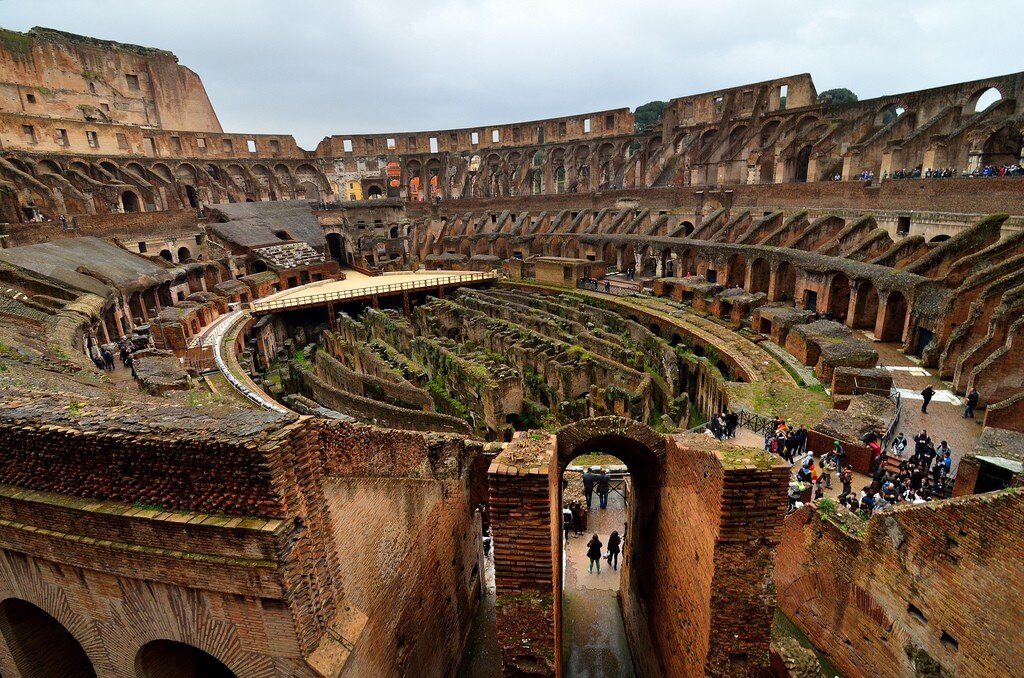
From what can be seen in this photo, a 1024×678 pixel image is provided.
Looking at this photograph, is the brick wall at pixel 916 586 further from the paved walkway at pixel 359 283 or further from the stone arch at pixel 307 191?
the stone arch at pixel 307 191

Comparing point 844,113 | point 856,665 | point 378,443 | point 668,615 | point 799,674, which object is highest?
point 844,113

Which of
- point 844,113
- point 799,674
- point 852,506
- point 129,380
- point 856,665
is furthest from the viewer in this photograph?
point 844,113

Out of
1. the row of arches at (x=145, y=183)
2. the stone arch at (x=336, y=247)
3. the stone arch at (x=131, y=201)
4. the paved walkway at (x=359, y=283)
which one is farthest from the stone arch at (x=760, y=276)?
the stone arch at (x=131, y=201)

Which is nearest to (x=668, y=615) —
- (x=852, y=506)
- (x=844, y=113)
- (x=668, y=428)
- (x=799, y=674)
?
(x=799, y=674)

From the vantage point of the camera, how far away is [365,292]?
3088cm

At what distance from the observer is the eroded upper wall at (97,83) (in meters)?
34.9

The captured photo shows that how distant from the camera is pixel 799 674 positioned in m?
6.86

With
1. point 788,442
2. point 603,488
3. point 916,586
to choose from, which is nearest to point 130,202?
point 603,488

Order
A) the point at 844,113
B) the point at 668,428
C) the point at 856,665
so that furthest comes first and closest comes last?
the point at 844,113 < the point at 668,428 < the point at 856,665

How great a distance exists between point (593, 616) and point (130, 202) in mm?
40385

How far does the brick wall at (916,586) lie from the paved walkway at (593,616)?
2.99 m

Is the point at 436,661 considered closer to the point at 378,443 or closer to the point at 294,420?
the point at 378,443

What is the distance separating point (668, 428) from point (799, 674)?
8038mm

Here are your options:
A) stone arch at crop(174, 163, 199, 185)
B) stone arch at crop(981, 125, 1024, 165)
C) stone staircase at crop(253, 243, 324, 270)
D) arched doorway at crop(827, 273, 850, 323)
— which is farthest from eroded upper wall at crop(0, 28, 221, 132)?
stone arch at crop(981, 125, 1024, 165)
